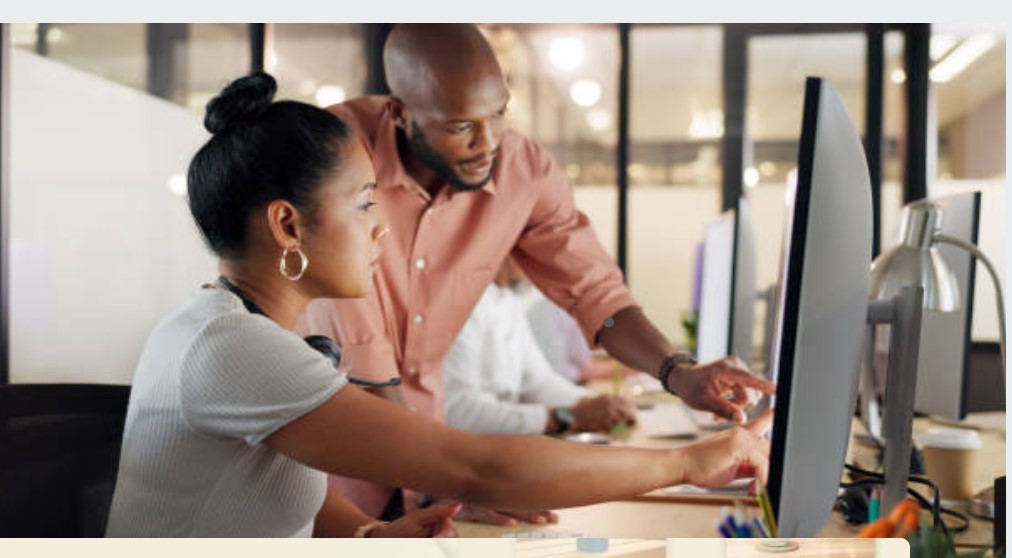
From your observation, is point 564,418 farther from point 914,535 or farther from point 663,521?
point 914,535

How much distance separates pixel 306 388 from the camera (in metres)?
1.04

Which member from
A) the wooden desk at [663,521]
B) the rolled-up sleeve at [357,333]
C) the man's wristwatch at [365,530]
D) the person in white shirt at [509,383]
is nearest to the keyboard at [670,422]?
the person in white shirt at [509,383]

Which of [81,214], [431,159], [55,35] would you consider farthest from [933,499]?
[55,35]

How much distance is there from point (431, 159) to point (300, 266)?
33 centimetres

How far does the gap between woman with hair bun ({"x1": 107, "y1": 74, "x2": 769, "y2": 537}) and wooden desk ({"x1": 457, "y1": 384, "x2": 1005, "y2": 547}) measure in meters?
0.09

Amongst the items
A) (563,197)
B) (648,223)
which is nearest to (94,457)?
(563,197)

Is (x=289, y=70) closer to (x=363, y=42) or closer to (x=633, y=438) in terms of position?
(x=363, y=42)

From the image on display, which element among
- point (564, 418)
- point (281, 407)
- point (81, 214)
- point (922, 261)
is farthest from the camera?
point (564, 418)

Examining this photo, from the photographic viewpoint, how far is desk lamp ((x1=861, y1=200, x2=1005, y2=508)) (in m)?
1.16

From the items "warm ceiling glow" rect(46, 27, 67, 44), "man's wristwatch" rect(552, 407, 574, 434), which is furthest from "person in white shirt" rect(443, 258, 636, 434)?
"warm ceiling glow" rect(46, 27, 67, 44)

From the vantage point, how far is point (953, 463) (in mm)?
1482

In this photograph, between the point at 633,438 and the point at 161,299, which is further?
the point at 633,438

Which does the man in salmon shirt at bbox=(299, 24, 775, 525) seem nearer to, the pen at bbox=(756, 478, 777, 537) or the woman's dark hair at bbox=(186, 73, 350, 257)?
the woman's dark hair at bbox=(186, 73, 350, 257)

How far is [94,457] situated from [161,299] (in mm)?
245
